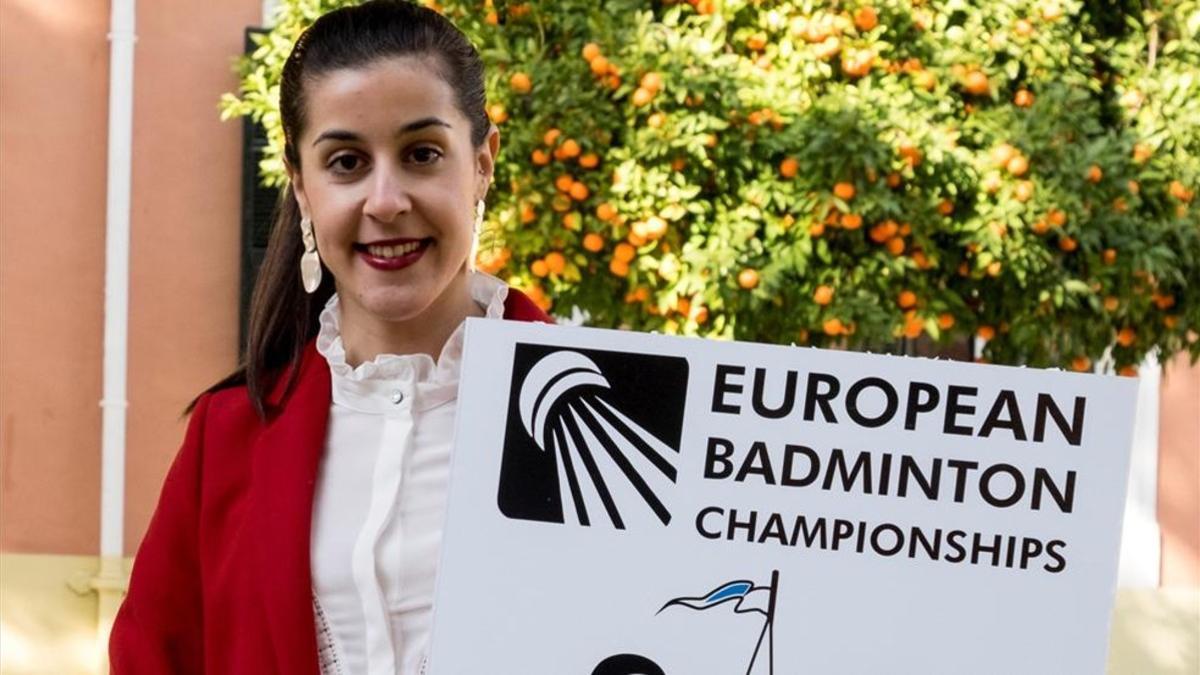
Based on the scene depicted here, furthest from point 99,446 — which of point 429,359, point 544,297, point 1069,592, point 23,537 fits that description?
point 1069,592

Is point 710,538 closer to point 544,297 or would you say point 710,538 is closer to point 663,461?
point 663,461

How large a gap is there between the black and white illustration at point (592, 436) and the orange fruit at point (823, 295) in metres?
3.74

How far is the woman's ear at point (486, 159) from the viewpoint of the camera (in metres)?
2.58

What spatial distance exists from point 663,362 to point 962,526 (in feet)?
1.15

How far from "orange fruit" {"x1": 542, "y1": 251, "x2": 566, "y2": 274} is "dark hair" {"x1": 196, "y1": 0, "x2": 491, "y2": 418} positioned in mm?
3361

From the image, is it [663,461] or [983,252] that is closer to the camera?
[663,461]

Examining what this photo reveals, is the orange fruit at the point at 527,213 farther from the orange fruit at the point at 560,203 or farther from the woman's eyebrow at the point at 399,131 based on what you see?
the woman's eyebrow at the point at 399,131

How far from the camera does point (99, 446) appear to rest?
821 centimetres

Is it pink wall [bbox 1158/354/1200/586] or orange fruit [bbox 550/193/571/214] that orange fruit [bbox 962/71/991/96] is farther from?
pink wall [bbox 1158/354/1200/586]

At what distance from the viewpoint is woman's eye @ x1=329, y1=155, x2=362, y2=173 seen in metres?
2.47

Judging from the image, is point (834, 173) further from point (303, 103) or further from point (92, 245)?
point (303, 103)

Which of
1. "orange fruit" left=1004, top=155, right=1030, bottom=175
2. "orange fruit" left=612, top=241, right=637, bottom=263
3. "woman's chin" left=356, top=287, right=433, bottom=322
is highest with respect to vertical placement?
"orange fruit" left=1004, top=155, right=1030, bottom=175

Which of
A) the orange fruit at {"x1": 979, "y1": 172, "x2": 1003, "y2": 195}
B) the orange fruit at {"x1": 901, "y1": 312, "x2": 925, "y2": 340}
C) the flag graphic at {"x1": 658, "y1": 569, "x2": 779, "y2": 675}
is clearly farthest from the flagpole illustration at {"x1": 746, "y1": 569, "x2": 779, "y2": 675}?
the orange fruit at {"x1": 979, "y1": 172, "x2": 1003, "y2": 195}

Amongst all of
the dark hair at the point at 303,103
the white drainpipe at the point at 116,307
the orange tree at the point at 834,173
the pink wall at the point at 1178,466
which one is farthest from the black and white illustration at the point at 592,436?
the pink wall at the point at 1178,466
